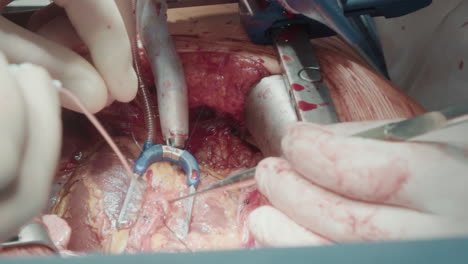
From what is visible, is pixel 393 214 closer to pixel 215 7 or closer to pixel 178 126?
pixel 178 126

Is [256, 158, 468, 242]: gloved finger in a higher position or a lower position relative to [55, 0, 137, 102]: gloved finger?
lower

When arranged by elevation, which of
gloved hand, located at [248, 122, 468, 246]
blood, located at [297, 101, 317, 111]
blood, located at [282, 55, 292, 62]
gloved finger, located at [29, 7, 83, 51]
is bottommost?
blood, located at [297, 101, 317, 111]

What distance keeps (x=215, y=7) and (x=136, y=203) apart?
707mm

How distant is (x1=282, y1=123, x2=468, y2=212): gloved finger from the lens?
1.73 ft

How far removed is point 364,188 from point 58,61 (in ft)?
1.76

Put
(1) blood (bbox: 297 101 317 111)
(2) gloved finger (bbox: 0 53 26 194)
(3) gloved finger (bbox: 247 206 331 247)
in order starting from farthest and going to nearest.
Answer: (1) blood (bbox: 297 101 317 111) < (3) gloved finger (bbox: 247 206 331 247) < (2) gloved finger (bbox: 0 53 26 194)

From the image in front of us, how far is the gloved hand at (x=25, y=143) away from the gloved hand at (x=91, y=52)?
14cm

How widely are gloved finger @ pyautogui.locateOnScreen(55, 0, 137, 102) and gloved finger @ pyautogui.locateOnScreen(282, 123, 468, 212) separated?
38cm

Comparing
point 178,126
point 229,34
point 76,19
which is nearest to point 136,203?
point 178,126

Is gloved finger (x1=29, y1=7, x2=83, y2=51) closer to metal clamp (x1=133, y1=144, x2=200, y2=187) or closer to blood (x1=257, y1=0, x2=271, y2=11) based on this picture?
metal clamp (x1=133, y1=144, x2=200, y2=187)

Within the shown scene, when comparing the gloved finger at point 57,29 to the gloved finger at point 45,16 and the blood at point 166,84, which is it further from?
the blood at point 166,84

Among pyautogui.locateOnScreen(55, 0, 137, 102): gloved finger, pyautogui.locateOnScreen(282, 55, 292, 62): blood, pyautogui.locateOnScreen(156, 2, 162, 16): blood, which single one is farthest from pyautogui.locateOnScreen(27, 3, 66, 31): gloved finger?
pyautogui.locateOnScreen(282, 55, 292, 62): blood

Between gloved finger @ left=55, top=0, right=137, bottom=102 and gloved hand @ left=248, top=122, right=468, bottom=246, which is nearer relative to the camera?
gloved hand @ left=248, top=122, right=468, bottom=246

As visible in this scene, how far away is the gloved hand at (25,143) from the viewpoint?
0.45m
